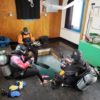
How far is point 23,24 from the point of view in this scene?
206 inches

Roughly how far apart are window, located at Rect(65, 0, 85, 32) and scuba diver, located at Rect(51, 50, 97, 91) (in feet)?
8.84

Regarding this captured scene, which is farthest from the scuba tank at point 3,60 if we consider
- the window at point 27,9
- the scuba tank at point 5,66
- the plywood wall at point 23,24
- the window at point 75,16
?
the window at point 75,16

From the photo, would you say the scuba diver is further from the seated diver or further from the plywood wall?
the plywood wall

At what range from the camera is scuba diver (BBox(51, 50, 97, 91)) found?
2.56m

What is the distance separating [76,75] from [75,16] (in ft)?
10.7

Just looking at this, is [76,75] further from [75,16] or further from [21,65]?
[75,16]

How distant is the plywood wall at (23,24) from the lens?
479 centimetres

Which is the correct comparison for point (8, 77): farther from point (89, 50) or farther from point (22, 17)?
point (22, 17)

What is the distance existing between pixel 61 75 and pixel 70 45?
9.90ft

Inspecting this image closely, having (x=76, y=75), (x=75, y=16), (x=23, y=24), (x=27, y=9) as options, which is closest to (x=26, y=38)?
(x=23, y=24)

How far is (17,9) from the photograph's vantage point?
4.85 m

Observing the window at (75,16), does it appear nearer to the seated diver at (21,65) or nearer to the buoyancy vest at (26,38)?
the buoyancy vest at (26,38)

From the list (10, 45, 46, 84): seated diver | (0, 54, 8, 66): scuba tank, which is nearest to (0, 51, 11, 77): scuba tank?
(0, 54, 8, 66): scuba tank

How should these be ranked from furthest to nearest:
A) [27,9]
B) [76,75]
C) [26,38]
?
1. [27,9]
2. [26,38]
3. [76,75]
